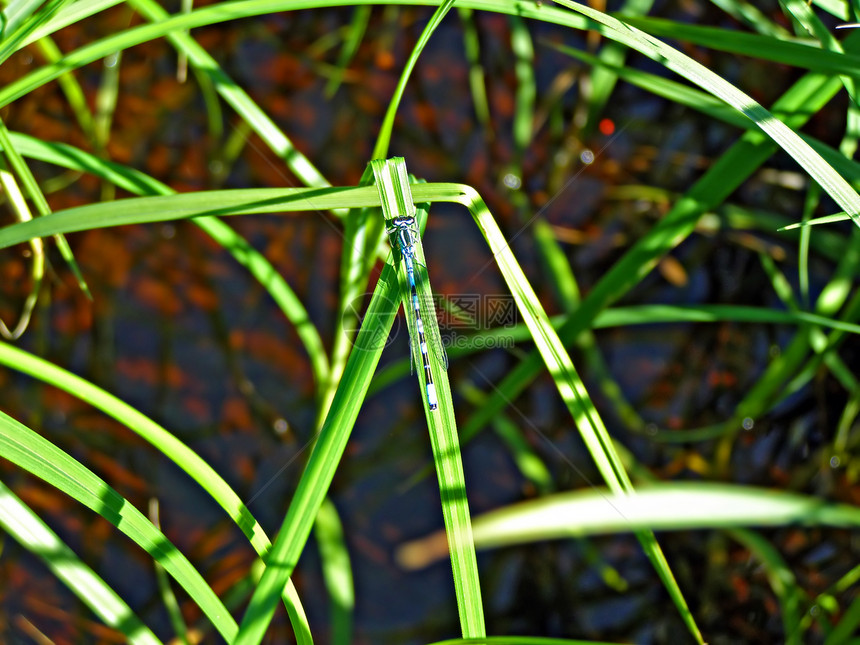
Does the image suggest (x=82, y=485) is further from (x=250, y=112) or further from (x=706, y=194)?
(x=706, y=194)

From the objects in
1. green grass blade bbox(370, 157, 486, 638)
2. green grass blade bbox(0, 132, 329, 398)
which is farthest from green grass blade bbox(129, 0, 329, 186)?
green grass blade bbox(370, 157, 486, 638)

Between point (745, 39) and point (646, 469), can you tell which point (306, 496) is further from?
point (646, 469)

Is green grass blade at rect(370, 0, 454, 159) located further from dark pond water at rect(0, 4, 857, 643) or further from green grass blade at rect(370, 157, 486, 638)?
dark pond water at rect(0, 4, 857, 643)

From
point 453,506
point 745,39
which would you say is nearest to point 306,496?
point 453,506

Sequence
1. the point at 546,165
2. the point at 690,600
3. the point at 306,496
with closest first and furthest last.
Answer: the point at 306,496
the point at 690,600
the point at 546,165

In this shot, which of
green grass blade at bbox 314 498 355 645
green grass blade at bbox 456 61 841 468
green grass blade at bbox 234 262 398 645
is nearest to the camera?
green grass blade at bbox 234 262 398 645
